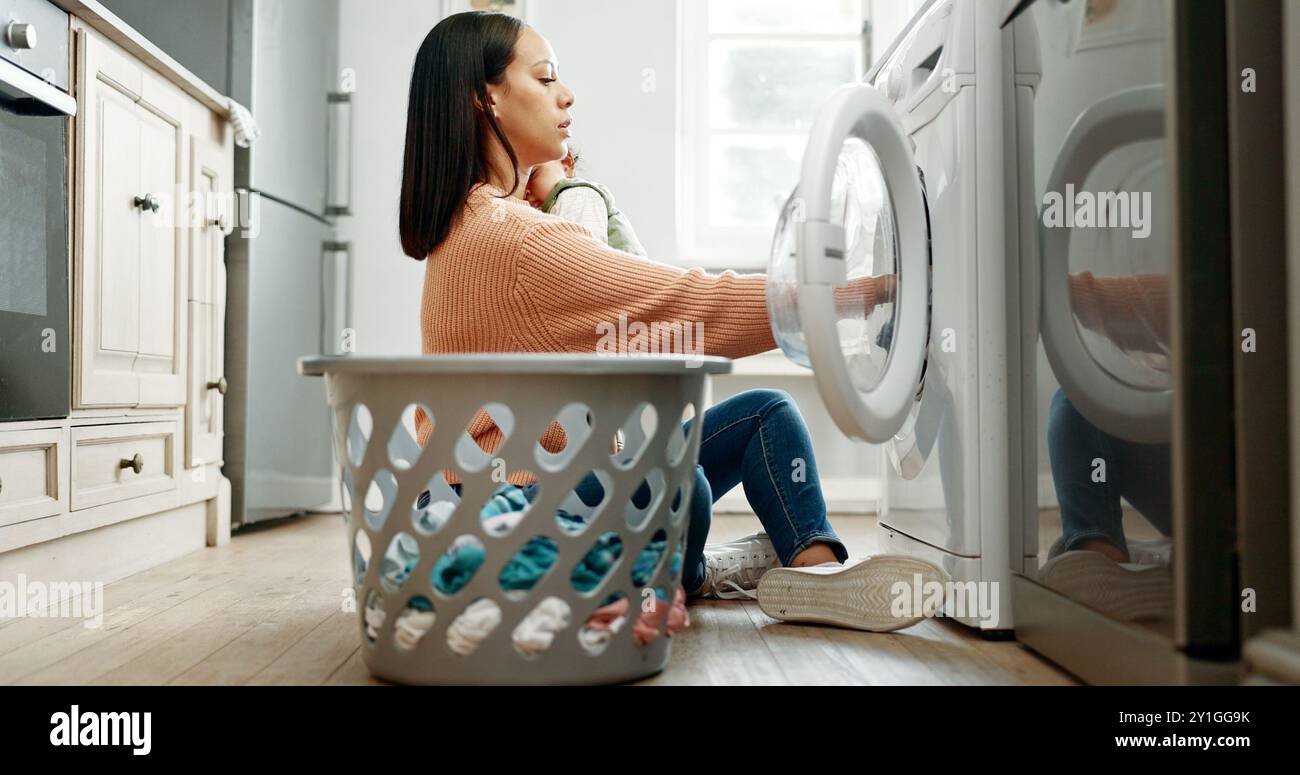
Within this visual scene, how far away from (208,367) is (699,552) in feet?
4.07

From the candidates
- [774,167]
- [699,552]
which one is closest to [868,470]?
[774,167]

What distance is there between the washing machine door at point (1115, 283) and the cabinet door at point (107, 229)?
4.70 feet

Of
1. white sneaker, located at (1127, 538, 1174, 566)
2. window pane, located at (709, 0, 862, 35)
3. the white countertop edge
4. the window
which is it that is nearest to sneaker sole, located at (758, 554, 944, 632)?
white sneaker, located at (1127, 538, 1174, 566)

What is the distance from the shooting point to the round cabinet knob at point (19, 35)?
4.69 ft

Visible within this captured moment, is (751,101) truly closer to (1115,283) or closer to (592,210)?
(592,210)

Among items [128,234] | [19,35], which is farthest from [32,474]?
[19,35]

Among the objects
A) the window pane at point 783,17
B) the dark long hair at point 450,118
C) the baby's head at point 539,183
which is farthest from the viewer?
the window pane at point 783,17

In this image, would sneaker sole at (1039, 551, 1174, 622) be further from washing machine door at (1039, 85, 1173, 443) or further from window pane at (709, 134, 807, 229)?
window pane at (709, 134, 807, 229)

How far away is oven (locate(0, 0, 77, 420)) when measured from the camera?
1421mm

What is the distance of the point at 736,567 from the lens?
4.92ft

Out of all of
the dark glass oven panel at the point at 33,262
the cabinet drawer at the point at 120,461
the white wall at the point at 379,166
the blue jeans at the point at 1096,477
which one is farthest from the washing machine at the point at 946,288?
the white wall at the point at 379,166

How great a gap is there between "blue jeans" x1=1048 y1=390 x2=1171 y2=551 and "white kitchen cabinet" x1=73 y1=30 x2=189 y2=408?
1.43 m

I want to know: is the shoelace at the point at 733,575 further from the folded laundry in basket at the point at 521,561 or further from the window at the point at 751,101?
the window at the point at 751,101
